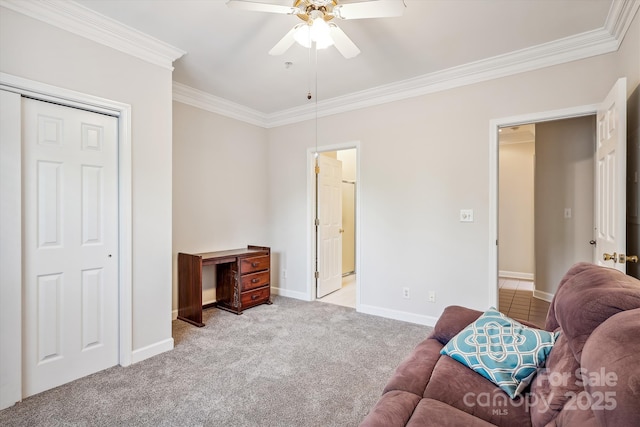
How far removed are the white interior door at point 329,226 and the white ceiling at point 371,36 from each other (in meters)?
1.44

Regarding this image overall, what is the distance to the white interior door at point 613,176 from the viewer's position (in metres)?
1.90

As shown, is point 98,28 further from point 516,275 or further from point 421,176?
point 516,275

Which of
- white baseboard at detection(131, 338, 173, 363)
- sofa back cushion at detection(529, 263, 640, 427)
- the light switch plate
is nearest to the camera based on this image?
sofa back cushion at detection(529, 263, 640, 427)

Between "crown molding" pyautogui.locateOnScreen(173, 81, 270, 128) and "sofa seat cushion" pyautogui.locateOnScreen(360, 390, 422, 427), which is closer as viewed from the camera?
"sofa seat cushion" pyautogui.locateOnScreen(360, 390, 422, 427)

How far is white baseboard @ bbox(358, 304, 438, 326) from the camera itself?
3361 mm

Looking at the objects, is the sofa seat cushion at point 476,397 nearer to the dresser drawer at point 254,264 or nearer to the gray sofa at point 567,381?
the gray sofa at point 567,381

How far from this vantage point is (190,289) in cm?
338

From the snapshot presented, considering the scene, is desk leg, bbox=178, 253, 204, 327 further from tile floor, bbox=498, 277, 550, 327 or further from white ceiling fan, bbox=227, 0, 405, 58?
tile floor, bbox=498, 277, 550, 327

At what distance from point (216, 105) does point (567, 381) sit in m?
4.12

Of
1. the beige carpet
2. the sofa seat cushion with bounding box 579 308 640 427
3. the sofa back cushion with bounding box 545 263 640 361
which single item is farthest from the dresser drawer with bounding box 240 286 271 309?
the sofa seat cushion with bounding box 579 308 640 427

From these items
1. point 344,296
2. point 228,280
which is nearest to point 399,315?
point 344,296

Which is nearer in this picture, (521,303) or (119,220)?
(119,220)

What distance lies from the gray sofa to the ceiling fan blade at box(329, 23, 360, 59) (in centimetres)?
185

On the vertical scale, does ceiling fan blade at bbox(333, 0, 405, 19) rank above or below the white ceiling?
below
